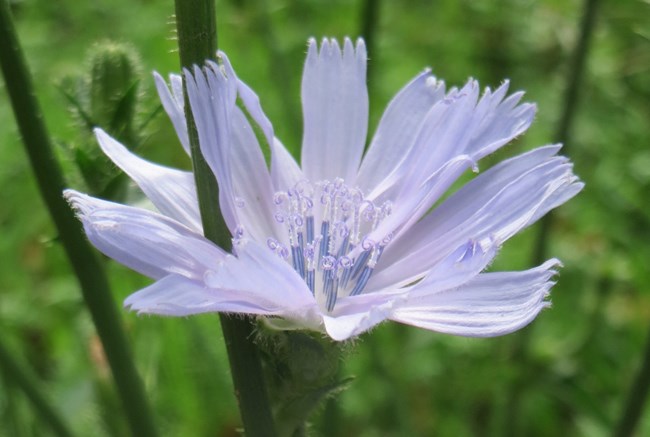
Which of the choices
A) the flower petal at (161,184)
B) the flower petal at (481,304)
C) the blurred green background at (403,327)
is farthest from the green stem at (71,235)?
the blurred green background at (403,327)

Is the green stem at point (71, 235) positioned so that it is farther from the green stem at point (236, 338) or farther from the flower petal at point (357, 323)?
the flower petal at point (357, 323)

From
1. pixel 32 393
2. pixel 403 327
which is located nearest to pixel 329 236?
pixel 32 393

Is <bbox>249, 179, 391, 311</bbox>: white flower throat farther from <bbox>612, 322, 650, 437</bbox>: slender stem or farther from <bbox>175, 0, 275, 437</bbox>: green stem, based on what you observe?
<bbox>612, 322, 650, 437</bbox>: slender stem

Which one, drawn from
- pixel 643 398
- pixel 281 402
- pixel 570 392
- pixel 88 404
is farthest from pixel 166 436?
pixel 281 402

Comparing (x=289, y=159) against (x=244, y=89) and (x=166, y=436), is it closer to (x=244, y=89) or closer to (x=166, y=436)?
(x=244, y=89)

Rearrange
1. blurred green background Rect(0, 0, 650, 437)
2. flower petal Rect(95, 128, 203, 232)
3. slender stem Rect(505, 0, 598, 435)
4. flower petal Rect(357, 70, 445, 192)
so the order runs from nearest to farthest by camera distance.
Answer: flower petal Rect(95, 128, 203, 232) → flower petal Rect(357, 70, 445, 192) → slender stem Rect(505, 0, 598, 435) → blurred green background Rect(0, 0, 650, 437)

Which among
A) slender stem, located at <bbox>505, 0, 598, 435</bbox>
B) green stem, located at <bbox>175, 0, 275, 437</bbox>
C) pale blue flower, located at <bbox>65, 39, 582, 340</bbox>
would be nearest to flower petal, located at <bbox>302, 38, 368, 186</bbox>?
pale blue flower, located at <bbox>65, 39, 582, 340</bbox>
